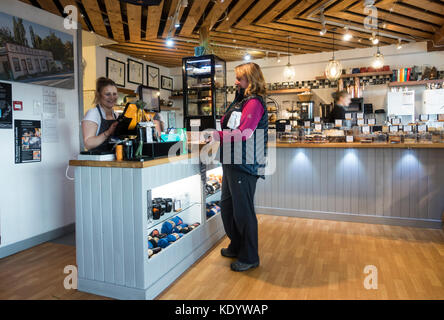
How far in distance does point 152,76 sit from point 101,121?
5.39 meters

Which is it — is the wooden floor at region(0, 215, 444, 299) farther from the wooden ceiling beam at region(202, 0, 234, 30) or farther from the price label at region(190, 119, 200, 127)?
the wooden ceiling beam at region(202, 0, 234, 30)

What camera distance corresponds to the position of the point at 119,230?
2268 millimetres

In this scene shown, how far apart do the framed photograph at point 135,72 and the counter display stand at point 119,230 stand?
5.06 m

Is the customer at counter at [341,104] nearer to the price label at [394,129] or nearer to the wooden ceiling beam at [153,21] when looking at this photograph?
the price label at [394,129]

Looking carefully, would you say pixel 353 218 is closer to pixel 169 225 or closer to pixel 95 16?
pixel 169 225

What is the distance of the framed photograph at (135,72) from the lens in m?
6.99

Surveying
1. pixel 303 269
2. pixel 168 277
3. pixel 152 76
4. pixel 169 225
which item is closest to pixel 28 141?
pixel 169 225

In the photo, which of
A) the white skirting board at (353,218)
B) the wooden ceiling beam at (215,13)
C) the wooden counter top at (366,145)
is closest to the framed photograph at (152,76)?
the wooden ceiling beam at (215,13)

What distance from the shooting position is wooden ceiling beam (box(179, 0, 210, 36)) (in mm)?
4207

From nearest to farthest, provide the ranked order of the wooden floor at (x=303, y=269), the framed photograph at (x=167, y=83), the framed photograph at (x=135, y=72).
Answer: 1. the wooden floor at (x=303, y=269)
2. the framed photograph at (x=135, y=72)
3. the framed photograph at (x=167, y=83)

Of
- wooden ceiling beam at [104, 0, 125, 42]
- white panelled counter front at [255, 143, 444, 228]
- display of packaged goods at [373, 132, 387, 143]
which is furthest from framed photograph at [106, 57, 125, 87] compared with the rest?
display of packaged goods at [373, 132, 387, 143]

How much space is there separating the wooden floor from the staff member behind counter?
1199mm
